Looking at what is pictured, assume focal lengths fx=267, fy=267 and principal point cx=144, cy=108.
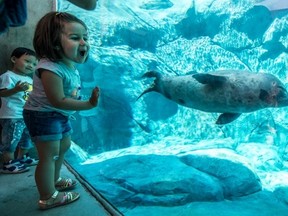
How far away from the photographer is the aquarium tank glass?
3.12 metres

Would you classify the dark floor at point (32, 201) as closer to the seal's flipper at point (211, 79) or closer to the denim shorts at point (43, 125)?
the denim shorts at point (43, 125)

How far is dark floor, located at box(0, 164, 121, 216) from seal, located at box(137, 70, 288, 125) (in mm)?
2045

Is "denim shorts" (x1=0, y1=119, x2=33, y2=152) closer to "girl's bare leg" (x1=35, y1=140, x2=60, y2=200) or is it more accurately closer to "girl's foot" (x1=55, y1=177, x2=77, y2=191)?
"girl's foot" (x1=55, y1=177, x2=77, y2=191)

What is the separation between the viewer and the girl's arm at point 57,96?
1529mm

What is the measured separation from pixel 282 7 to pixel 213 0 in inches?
97.3

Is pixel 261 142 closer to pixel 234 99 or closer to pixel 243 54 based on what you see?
pixel 234 99

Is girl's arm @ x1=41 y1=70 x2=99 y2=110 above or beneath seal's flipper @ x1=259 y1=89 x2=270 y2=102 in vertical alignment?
above

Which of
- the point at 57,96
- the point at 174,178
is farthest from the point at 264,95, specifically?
the point at 57,96

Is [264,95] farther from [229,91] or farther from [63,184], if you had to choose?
[63,184]

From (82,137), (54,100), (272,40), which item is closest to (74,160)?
(82,137)

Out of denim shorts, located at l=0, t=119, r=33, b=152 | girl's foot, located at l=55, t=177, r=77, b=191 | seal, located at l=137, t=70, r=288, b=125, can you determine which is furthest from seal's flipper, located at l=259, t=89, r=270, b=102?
denim shorts, located at l=0, t=119, r=33, b=152

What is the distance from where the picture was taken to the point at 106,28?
6.28 metres

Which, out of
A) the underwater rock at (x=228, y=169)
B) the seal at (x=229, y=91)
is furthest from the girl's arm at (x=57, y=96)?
the underwater rock at (x=228, y=169)

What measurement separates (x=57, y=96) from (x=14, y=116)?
4.67 feet
